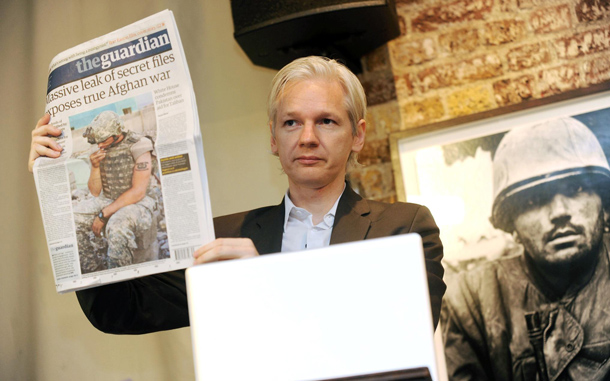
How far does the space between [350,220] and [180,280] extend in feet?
1.38

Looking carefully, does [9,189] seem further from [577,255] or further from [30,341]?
[577,255]

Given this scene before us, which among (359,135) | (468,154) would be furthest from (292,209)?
(468,154)

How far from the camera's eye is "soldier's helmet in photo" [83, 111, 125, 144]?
1.13m

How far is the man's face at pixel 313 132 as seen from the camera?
53.2 inches

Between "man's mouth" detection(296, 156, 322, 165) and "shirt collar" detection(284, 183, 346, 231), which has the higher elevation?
"man's mouth" detection(296, 156, 322, 165)

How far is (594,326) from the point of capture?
1865mm

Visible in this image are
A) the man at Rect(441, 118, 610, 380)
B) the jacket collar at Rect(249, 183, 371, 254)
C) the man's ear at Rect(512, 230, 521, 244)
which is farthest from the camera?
the man's ear at Rect(512, 230, 521, 244)

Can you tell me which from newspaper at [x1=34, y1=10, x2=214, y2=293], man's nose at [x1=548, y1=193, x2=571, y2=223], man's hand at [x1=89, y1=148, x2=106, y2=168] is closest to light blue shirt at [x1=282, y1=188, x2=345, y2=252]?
newspaper at [x1=34, y1=10, x2=214, y2=293]

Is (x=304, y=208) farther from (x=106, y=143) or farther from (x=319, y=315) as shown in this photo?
(x=319, y=315)

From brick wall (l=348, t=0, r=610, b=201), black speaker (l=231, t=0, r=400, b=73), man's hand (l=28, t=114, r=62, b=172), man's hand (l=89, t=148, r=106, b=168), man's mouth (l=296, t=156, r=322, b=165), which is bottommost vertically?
man's mouth (l=296, t=156, r=322, b=165)

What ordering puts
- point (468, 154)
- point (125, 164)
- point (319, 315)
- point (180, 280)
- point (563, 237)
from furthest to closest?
point (468, 154), point (563, 237), point (180, 280), point (125, 164), point (319, 315)

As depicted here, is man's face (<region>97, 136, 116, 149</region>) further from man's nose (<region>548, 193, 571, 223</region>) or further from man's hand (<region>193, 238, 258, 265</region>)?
man's nose (<region>548, 193, 571, 223</region>)

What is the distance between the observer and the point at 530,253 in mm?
1973

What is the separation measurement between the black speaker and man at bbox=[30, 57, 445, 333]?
0.51 metres
